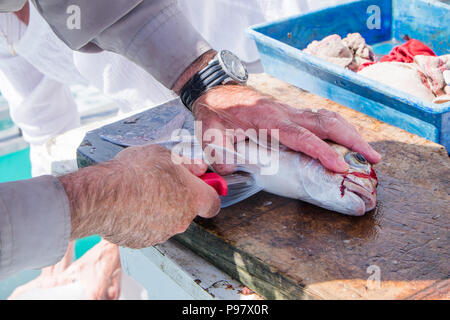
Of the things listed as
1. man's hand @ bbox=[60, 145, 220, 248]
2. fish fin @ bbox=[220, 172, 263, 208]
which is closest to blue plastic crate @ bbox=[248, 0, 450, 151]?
fish fin @ bbox=[220, 172, 263, 208]

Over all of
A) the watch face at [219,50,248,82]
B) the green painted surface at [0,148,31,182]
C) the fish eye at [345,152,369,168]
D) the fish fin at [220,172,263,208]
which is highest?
the watch face at [219,50,248,82]

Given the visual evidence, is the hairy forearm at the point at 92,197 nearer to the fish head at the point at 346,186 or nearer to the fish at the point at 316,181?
the fish at the point at 316,181

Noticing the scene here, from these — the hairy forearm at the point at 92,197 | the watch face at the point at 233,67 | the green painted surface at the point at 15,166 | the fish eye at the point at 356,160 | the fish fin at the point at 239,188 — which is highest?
the watch face at the point at 233,67

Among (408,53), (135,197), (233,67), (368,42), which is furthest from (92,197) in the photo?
(368,42)

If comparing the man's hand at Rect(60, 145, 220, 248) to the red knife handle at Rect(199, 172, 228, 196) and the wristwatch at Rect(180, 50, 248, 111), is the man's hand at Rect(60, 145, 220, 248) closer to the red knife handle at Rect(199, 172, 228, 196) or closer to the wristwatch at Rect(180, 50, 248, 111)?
the red knife handle at Rect(199, 172, 228, 196)

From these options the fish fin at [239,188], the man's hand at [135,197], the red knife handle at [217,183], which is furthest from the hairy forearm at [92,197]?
the fish fin at [239,188]

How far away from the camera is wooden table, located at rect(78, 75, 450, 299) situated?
1.12 meters

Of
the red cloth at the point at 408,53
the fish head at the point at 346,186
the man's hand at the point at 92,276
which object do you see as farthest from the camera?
the man's hand at the point at 92,276

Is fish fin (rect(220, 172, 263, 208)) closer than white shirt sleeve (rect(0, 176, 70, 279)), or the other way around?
white shirt sleeve (rect(0, 176, 70, 279))

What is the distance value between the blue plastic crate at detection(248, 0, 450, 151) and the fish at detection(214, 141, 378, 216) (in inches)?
15.2

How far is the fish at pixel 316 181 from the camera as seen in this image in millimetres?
1375

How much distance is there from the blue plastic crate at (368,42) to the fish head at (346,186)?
A: 0.38 metres
